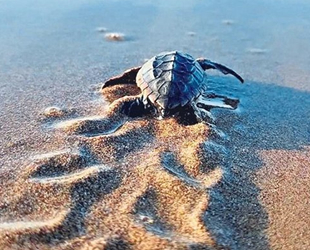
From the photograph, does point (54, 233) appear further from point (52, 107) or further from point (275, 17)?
point (275, 17)

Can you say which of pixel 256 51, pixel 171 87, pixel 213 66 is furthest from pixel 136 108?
pixel 256 51

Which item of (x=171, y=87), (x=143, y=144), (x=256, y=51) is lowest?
(x=143, y=144)

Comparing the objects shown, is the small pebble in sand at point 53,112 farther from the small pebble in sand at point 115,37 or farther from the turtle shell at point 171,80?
the small pebble in sand at point 115,37

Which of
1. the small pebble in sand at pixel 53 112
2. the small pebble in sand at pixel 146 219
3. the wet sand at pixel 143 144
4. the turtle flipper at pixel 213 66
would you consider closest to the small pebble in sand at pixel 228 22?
the wet sand at pixel 143 144

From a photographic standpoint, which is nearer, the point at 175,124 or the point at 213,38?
the point at 175,124

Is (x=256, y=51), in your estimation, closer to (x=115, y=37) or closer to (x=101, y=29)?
(x=115, y=37)

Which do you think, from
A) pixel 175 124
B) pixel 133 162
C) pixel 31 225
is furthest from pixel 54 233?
pixel 175 124
